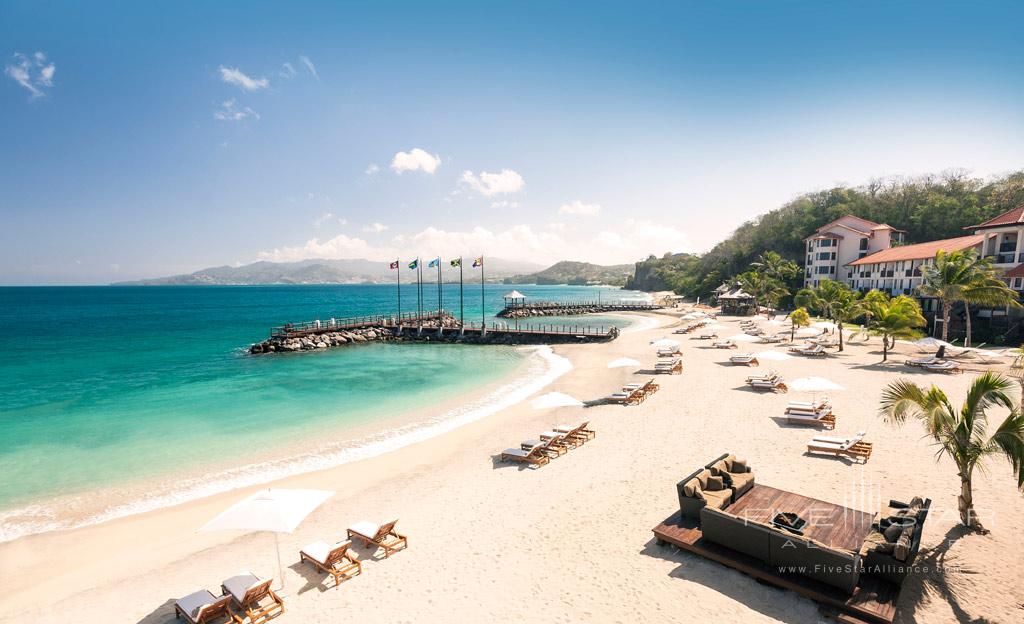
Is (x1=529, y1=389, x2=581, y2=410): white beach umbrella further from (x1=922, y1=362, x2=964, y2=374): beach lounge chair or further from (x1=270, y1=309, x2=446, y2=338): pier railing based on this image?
(x1=270, y1=309, x2=446, y2=338): pier railing

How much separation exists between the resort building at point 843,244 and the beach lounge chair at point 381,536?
2517 inches

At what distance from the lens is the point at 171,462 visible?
1547 cm

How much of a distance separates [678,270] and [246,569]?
148 metres

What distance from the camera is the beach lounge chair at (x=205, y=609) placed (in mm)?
7059

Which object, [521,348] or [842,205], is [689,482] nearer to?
[521,348]

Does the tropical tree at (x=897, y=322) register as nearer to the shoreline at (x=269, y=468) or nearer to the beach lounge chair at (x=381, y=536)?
the shoreline at (x=269, y=468)

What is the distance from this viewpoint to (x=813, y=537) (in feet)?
24.2

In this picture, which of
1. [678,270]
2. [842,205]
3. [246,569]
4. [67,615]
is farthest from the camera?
[678,270]

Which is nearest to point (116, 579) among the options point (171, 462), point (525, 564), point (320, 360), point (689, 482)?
point (171, 462)

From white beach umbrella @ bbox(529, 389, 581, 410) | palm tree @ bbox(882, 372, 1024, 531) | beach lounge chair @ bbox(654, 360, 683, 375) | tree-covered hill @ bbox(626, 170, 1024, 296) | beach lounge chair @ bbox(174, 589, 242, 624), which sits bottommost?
beach lounge chair @ bbox(174, 589, 242, 624)

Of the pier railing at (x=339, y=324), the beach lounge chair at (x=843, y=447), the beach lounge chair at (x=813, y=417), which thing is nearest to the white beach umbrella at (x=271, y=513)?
the beach lounge chair at (x=843, y=447)

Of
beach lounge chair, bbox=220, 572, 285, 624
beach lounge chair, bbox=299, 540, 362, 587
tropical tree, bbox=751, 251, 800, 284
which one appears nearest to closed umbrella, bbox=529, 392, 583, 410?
beach lounge chair, bbox=299, 540, 362, 587

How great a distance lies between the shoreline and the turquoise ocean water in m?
0.06

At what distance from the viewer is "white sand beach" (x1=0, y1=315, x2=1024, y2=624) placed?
A: 6.98m
